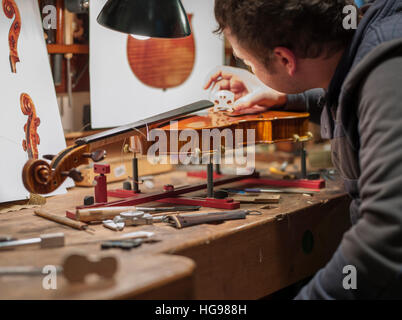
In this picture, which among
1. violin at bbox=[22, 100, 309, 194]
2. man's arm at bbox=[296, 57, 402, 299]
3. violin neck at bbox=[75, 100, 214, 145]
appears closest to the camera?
man's arm at bbox=[296, 57, 402, 299]

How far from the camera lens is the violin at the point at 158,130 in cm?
116

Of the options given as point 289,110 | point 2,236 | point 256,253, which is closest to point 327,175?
point 289,110

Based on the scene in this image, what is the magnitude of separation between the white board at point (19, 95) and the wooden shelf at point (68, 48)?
117 millimetres

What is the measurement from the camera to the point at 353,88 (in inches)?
37.7

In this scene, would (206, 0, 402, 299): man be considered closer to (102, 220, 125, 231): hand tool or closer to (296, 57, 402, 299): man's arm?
(296, 57, 402, 299): man's arm

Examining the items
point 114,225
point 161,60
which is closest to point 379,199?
point 114,225

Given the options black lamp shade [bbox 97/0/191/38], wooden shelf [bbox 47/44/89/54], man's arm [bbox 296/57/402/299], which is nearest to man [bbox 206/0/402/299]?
man's arm [bbox 296/57/402/299]

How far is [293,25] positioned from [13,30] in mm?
929

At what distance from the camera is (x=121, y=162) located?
1.98m

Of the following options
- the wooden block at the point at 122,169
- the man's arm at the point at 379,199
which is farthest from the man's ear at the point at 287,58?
the wooden block at the point at 122,169

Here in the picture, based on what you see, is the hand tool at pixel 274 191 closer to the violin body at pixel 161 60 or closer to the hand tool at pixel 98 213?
the hand tool at pixel 98 213

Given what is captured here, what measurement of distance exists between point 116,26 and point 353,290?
99cm

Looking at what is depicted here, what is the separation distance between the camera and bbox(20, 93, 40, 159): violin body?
158cm

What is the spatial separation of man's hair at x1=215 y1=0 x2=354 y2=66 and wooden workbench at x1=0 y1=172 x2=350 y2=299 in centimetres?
45
